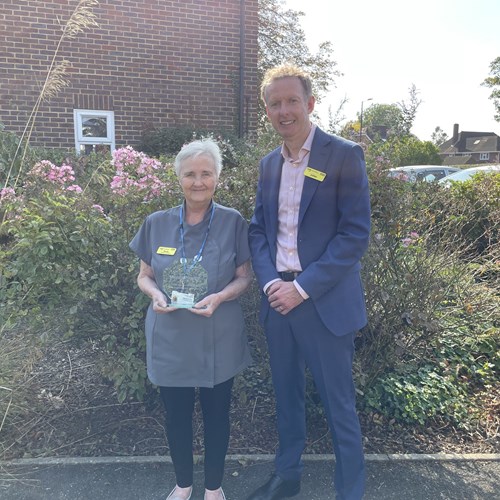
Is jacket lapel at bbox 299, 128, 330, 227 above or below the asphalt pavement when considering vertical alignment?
above

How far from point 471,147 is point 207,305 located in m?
84.9

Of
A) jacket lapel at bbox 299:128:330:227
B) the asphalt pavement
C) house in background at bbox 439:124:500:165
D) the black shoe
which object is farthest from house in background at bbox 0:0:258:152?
house in background at bbox 439:124:500:165

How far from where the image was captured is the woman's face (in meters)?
2.43

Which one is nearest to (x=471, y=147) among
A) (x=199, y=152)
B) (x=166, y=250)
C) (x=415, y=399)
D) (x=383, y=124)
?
(x=383, y=124)

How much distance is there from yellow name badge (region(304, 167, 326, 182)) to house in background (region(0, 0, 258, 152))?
6.44m

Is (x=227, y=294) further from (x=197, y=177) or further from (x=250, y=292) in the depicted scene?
(x=250, y=292)

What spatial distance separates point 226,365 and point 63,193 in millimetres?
1982

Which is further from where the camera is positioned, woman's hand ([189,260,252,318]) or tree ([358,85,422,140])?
tree ([358,85,422,140])

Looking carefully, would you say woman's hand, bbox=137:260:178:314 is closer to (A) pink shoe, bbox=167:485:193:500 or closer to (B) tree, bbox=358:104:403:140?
(A) pink shoe, bbox=167:485:193:500

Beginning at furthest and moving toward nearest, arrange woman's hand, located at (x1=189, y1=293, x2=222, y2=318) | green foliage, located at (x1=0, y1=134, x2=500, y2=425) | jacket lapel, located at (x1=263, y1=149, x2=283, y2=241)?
1. green foliage, located at (x1=0, y1=134, x2=500, y2=425)
2. jacket lapel, located at (x1=263, y1=149, x2=283, y2=241)
3. woman's hand, located at (x1=189, y1=293, x2=222, y2=318)

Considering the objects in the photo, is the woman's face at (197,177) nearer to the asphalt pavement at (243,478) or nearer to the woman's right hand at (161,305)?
the woman's right hand at (161,305)

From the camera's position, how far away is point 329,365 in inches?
97.7

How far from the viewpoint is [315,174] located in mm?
2387

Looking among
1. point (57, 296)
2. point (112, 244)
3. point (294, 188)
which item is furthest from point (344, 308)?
point (57, 296)
